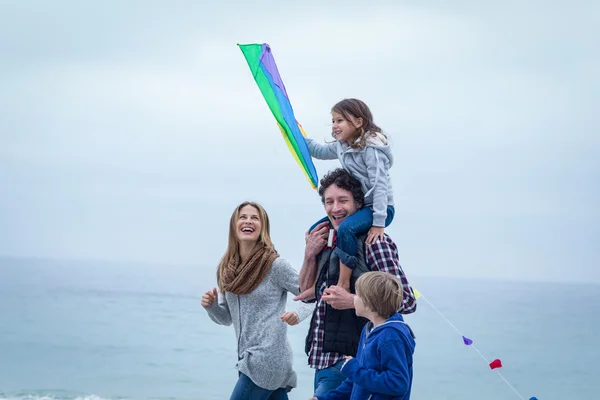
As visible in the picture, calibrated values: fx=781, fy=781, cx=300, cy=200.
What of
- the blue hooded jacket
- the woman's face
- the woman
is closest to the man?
the blue hooded jacket

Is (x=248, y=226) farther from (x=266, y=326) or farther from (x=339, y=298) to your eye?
(x=339, y=298)

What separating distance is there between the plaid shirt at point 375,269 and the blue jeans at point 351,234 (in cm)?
5

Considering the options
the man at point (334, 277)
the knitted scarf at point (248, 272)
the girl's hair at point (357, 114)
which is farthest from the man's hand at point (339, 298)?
the knitted scarf at point (248, 272)

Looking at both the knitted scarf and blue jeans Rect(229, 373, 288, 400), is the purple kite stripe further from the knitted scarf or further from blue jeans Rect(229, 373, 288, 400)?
blue jeans Rect(229, 373, 288, 400)

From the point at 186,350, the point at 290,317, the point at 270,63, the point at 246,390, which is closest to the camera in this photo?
the point at 290,317

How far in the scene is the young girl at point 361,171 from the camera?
2686mm

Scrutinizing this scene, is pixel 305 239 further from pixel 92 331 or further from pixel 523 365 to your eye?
pixel 92 331

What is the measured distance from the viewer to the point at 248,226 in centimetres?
329

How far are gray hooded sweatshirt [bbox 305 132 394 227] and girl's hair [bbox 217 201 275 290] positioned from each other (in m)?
0.60

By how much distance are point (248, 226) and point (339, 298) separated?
30.5 inches

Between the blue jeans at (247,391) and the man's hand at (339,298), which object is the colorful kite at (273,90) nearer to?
the man's hand at (339,298)

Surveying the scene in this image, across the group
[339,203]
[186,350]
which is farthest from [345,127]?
[186,350]

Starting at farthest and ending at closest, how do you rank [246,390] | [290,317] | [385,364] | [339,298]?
1. [246,390]
2. [290,317]
3. [339,298]
4. [385,364]

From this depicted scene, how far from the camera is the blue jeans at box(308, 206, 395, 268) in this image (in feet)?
8.77
